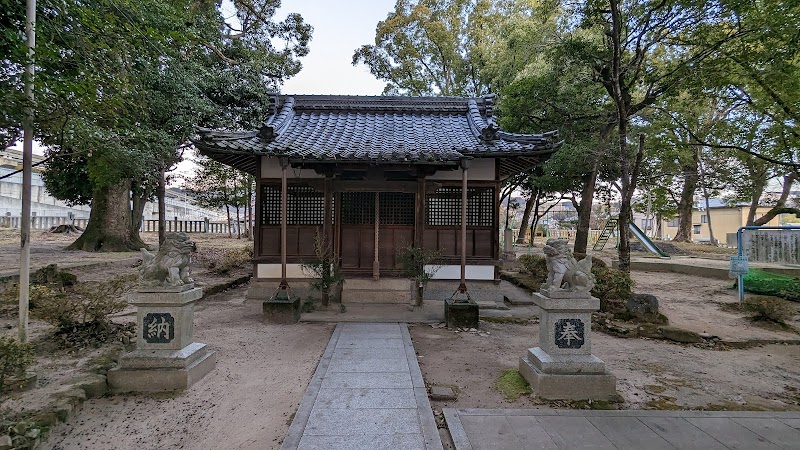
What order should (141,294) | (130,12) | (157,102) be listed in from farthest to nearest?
1. (157,102)
2. (130,12)
3. (141,294)

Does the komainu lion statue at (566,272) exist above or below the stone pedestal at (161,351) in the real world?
above

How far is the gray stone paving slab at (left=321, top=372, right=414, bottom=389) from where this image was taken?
4617 millimetres

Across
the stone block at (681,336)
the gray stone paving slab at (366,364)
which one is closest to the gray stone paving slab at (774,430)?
the stone block at (681,336)

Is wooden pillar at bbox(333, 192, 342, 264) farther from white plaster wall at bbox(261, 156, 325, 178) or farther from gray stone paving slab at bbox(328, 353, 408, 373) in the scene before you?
gray stone paving slab at bbox(328, 353, 408, 373)

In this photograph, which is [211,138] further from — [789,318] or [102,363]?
[789,318]

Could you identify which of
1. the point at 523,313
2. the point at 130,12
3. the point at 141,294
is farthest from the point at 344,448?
the point at 130,12

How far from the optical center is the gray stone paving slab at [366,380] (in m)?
4.62

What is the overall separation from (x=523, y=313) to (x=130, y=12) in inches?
387

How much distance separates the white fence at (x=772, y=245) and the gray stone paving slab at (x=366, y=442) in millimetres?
11008

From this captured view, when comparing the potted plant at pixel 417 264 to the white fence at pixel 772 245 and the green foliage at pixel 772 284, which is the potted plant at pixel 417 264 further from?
the green foliage at pixel 772 284

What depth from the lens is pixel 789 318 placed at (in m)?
8.15

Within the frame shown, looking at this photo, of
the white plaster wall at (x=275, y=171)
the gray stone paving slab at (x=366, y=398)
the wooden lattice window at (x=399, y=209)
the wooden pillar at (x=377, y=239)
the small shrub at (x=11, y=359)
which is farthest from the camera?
the wooden lattice window at (x=399, y=209)

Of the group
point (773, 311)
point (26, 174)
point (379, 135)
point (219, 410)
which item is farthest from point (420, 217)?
point (773, 311)

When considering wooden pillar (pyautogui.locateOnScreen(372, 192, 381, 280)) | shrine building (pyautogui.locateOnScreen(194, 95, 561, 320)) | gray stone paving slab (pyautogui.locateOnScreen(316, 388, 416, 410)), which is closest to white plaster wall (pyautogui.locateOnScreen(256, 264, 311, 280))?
shrine building (pyautogui.locateOnScreen(194, 95, 561, 320))
